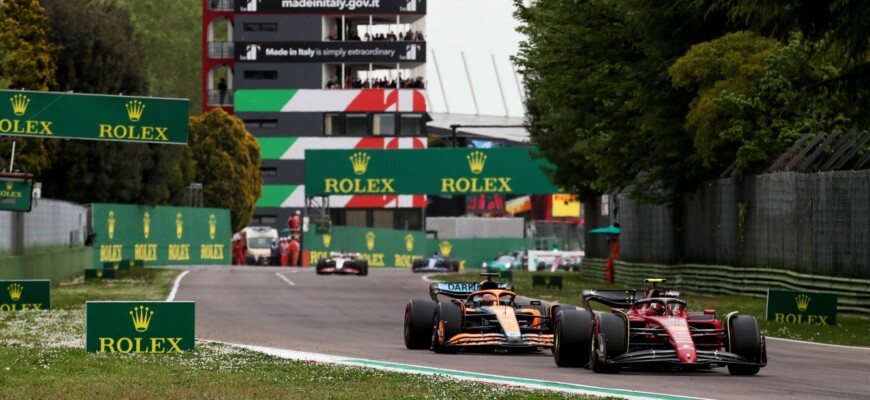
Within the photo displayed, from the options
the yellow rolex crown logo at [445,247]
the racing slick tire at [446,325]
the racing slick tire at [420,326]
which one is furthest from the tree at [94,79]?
the racing slick tire at [446,325]

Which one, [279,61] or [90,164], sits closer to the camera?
[90,164]

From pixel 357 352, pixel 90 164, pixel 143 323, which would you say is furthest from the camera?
pixel 90 164

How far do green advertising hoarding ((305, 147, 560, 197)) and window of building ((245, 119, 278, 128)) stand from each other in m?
44.7

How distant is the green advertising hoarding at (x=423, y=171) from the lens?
72.6 metres

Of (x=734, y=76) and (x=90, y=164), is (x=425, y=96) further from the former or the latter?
(x=734, y=76)

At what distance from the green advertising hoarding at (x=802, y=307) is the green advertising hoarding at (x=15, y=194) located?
17.8m

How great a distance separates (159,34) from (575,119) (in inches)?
3463

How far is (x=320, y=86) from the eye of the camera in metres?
116

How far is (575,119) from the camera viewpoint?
4622 centimetres

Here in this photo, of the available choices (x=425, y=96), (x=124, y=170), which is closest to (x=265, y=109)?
(x=425, y=96)

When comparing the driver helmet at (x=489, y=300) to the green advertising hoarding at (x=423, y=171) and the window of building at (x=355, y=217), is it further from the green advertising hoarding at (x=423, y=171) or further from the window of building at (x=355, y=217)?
the window of building at (x=355, y=217)

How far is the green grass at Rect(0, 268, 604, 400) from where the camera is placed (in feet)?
43.7

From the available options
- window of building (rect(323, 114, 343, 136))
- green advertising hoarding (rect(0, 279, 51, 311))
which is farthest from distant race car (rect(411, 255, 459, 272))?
window of building (rect(323, 114, 343, 136))

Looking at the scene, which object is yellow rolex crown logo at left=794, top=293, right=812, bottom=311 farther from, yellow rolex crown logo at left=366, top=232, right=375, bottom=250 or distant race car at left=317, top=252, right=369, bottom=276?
yellow rolex crown logo at left=366, top=232, right=375, bottom=250
